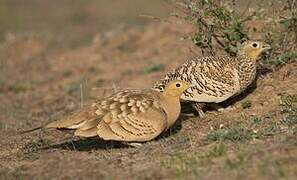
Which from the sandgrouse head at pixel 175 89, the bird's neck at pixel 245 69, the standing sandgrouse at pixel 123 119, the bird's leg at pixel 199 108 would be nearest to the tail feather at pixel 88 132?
the standing sandgrouse at pixel 123 119

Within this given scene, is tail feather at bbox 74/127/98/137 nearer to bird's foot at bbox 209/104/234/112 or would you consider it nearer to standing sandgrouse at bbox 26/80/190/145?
standing sandgrouse at bbox 26/80/190/145

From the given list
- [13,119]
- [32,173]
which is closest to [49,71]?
[13,119]

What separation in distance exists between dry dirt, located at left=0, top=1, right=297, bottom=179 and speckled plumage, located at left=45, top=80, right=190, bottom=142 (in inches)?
7.6

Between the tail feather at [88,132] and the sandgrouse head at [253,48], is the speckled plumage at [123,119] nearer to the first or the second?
the tail feather at [88,132]

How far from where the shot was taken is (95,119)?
767 centimetres

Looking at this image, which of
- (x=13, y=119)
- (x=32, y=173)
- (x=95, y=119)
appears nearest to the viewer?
(x=32, y=173)

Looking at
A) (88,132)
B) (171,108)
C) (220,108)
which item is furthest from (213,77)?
(88,132)

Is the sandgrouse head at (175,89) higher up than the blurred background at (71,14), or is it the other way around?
the sandgrouse head at (175,89)

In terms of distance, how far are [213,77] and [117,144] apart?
1.57 meters

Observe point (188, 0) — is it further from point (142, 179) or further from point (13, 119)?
point (142, 179)

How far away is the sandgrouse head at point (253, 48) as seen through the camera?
9188mm

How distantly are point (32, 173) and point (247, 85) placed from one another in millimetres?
3357

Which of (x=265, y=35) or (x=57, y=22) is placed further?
(x=57, y=22)

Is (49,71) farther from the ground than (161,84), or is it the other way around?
(161,84)
